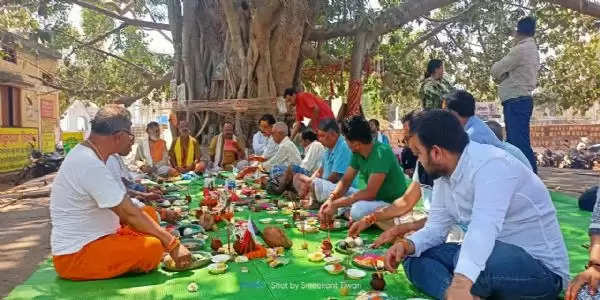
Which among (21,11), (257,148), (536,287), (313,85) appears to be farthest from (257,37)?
(536,287)

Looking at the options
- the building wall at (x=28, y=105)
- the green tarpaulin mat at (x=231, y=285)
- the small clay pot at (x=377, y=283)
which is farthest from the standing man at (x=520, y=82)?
the building wall at (x=28, y=105)

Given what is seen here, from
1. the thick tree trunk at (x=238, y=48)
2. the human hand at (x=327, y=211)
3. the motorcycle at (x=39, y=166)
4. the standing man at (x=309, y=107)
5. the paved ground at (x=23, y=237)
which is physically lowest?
the paved ground at (x=23, y=237)

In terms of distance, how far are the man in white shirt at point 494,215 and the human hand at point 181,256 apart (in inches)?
63.8

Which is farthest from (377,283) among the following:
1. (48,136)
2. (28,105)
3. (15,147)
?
(48,136)

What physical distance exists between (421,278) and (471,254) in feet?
2.39

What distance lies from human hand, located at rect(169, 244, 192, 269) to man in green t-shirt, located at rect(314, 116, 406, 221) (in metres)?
1.39

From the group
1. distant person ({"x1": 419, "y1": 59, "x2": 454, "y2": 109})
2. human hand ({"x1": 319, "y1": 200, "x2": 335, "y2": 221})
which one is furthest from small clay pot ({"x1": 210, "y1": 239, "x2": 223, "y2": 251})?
distant person ({"x1": 419, "y1": 59, "x2": 454, "y2": 109})

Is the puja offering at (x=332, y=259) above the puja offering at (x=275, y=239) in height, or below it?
below

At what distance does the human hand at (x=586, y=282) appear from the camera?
179 centimetres

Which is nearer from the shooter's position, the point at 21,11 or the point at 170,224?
the point at 170,224

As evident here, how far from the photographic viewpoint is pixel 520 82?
5.35 metres

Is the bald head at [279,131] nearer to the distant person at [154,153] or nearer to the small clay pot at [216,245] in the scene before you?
the distant person at [154,153]

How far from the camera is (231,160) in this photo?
8.62 meters

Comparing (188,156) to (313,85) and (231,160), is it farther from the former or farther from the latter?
(313,85)
